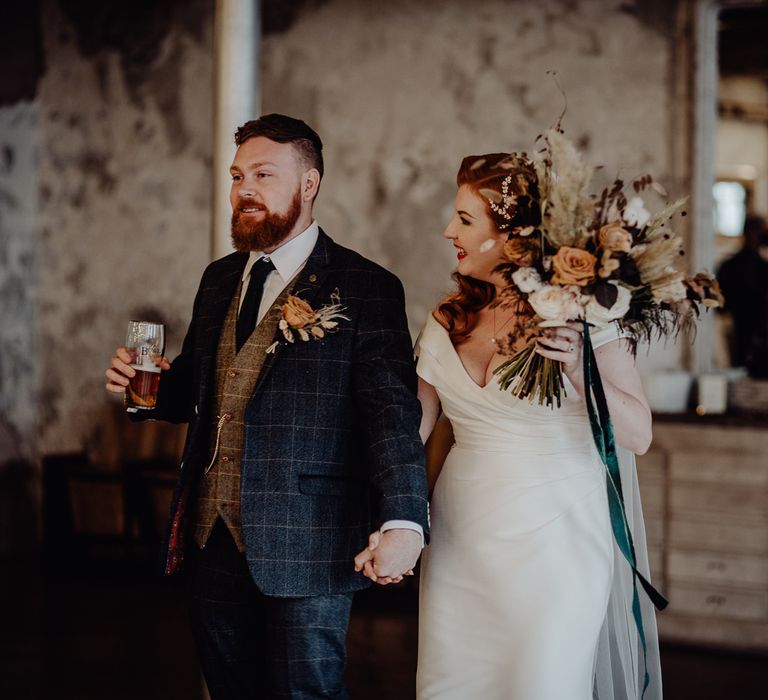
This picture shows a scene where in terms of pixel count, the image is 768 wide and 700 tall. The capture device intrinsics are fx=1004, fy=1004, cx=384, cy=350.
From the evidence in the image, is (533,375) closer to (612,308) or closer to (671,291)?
(612,308)

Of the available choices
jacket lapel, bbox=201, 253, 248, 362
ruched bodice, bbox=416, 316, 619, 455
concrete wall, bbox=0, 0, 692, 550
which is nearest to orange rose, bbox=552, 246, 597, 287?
ruched bodice, bbox=416, 316, 619, 455

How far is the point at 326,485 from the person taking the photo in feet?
7.98

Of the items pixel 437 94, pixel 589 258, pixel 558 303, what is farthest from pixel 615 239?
pixel 437 94

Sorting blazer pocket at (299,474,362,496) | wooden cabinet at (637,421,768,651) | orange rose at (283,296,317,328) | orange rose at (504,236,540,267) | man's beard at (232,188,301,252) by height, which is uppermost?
man's beard at (232,188,301,252)

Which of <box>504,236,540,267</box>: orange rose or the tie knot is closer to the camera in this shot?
<box>504,236,540,267</box>: orange rose

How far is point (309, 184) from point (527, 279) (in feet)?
2.06

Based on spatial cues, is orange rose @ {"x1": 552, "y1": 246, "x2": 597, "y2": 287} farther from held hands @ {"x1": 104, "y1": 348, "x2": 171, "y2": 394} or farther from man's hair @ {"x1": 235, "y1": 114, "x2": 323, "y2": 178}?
held hands @ {"x1": 104, "y1": 348, "x2": 171, "y2": 394}

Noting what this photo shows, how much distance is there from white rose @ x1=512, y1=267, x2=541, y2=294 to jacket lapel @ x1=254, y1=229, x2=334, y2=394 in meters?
0.51

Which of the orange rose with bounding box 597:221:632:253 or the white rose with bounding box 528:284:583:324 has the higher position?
the orange rose with bounding box 597:221:632:253

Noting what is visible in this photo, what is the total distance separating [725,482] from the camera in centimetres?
482

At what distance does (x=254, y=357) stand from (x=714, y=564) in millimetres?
3225

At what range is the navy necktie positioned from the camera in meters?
2.52

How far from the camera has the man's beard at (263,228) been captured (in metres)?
2.48

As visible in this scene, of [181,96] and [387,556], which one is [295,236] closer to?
[387,556]
